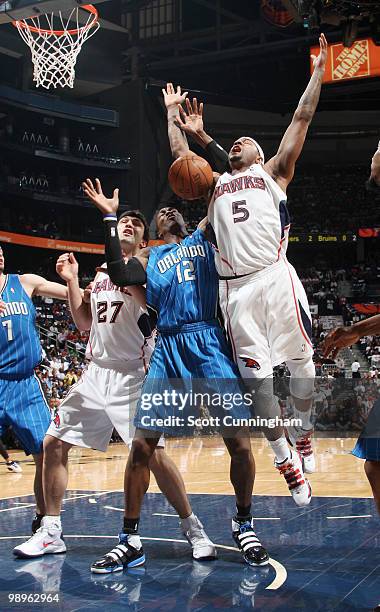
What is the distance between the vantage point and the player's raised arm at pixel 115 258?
4.14 meters

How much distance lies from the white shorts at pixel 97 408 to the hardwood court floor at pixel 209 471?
136 inches

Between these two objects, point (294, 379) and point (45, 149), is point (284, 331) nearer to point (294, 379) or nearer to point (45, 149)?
point (294, 379)

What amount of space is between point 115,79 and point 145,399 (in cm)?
2658

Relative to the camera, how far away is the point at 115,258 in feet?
13.6

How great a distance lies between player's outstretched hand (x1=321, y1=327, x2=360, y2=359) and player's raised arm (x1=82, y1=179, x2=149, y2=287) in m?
1.23

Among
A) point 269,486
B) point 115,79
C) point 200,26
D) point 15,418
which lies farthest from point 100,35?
point 15,418

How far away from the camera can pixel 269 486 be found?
27.0 feet

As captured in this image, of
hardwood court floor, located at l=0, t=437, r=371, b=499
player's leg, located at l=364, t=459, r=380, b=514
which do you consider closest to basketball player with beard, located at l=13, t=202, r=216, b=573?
player's leg, located at l=364, t=459, r=380, b=514

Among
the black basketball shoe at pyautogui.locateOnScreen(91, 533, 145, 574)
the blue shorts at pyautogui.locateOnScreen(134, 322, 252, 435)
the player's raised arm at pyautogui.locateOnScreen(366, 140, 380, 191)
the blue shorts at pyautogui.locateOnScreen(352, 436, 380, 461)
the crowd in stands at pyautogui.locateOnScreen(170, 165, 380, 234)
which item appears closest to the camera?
the blue shorts at pyautogui.locateOnScreen(352, 436, 380, 461)

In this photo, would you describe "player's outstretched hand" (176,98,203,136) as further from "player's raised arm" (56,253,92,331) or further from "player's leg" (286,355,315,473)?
"player's leg" (286,355,315,473)

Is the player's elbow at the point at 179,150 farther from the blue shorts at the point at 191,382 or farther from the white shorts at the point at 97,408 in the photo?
the white shorts at the point at 97,408

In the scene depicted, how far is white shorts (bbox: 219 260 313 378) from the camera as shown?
4.12 m

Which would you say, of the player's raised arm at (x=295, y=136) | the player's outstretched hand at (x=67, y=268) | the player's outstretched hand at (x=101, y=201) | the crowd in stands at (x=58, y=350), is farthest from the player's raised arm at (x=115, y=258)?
the crowd in stands at (x=58, y=350)

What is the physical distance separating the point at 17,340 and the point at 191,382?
4.77ft
